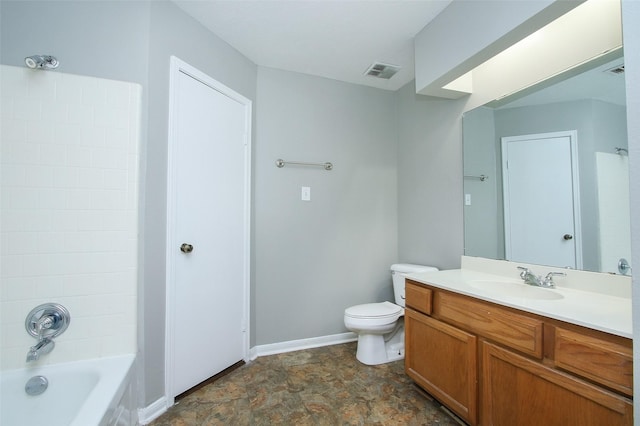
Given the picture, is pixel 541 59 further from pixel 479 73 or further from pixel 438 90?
pixel 438 90

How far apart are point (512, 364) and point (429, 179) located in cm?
150

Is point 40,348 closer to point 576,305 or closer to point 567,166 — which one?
point 576,305

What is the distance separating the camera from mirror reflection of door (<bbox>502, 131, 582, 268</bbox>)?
4.65ft

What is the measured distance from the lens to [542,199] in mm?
1562

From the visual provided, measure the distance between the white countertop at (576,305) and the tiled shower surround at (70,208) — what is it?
70.5 inches

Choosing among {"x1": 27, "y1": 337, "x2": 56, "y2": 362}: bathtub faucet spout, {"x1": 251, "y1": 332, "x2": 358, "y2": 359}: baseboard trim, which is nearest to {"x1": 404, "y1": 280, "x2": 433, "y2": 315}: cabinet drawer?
→ {"x1": 251, "y1": 332, "x2": 358, "y2": 359}: baseboard trim

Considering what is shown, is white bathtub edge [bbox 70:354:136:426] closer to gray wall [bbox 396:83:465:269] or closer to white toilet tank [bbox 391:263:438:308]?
white toilet tank [bbox 391:263:438:308]

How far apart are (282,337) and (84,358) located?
1.36m

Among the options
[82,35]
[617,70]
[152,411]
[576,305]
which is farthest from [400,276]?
[82,35]

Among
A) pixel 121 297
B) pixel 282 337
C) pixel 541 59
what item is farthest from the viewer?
pixel 282 337

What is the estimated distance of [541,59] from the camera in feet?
4.98

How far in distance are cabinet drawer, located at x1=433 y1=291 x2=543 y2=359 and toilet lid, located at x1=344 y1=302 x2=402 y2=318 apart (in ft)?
1.80

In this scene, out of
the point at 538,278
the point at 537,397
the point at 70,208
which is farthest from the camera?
the point at 538,278

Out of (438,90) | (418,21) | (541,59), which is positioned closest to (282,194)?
(438,90)
